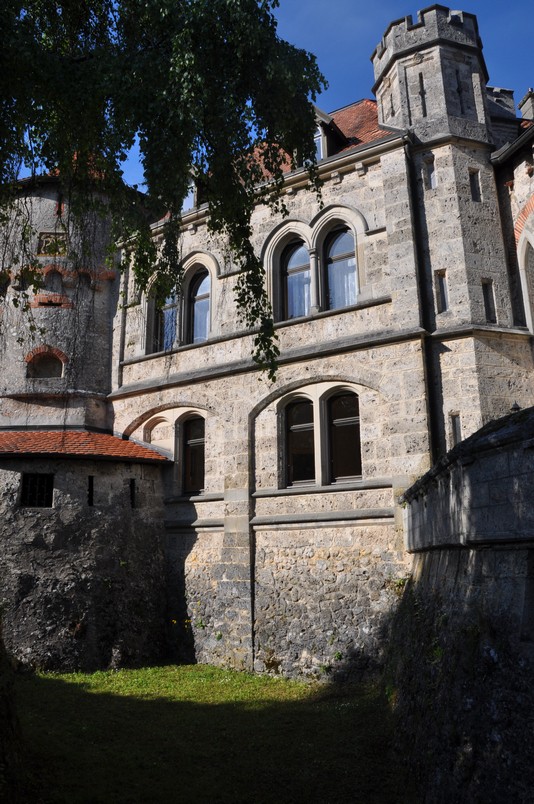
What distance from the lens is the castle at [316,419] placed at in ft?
36.7

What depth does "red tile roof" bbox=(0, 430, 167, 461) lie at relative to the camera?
487 inches

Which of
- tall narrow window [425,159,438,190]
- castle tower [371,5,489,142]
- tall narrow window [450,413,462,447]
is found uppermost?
castle tower [371,5,489,142]

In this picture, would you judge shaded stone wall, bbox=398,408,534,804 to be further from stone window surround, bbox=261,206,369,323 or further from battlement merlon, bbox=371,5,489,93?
battlement merlon, bbox=371,5,489,93

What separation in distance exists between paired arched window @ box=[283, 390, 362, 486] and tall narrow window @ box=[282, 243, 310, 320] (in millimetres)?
2106

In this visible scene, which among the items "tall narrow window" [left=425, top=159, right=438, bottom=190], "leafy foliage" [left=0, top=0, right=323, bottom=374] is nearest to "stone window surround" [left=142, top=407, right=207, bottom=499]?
"tall narrow window" [left=425, top=159, right=438, bottom=190]

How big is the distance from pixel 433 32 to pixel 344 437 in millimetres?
8704

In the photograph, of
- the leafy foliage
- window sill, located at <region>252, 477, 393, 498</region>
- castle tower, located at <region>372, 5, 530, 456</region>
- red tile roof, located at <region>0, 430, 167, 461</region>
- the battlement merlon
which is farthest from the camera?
the battlement merlon

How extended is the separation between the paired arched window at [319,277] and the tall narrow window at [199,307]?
2070mm

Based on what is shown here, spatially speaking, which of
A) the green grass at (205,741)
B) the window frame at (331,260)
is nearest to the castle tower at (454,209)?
the window frame at (331,260)

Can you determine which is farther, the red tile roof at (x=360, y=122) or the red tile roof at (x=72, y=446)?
the red tile roof at (x=360, y=122)

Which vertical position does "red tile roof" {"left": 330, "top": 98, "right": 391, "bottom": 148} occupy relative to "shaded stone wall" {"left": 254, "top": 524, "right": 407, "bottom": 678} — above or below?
above

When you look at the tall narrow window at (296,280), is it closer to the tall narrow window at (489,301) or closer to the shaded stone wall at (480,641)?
the tall narrow window at (489,301)

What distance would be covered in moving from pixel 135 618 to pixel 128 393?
5.29 meters

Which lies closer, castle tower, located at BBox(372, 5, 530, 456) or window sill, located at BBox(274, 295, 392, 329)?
castle tower, located at BBox(372, 5, 530, 456)
